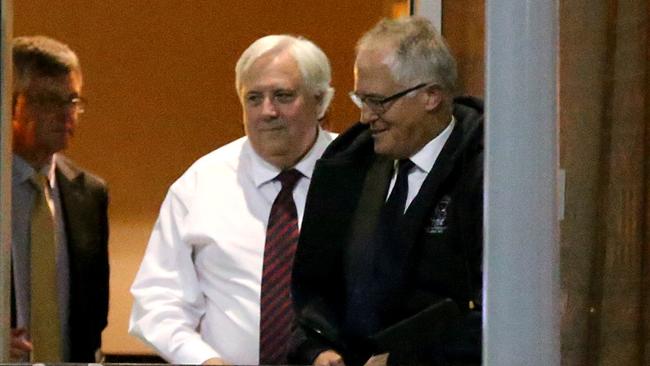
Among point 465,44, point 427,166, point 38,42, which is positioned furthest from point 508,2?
point 38,42

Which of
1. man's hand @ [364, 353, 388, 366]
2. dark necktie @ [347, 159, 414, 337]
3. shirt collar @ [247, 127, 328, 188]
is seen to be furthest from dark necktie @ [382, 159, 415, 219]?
shirt collar @ [247, 127, 328, 188]

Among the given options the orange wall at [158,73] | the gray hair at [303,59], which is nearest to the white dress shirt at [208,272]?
the gray hair at [303,59]

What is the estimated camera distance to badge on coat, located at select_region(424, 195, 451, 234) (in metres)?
3.29

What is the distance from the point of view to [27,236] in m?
3.92

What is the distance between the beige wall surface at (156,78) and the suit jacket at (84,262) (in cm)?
55

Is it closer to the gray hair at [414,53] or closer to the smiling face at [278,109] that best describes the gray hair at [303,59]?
the smiling face at [278,109]

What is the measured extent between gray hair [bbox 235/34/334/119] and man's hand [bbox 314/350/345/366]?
728 mm

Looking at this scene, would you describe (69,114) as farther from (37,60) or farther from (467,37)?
(467,37)

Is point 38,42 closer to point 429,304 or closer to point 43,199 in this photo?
point 43,199

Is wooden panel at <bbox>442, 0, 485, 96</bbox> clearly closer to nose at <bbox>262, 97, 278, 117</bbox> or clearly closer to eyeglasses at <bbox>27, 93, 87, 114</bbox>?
nose at <bbox>262, 97, 278, 117</bbox>

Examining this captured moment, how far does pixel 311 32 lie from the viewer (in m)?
4.62

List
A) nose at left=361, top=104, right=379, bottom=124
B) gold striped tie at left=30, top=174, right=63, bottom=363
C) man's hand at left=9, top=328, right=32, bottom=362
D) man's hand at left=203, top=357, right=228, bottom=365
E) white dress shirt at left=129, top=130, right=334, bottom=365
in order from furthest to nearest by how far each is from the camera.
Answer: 1. gold striped tie at left=30, top=174, right=63, bottom=363
2. man's hand at left=9, top=328, right=32, bottom=362
3. white dress shirt at left=129, top=130, right=334, bottom=365
4. man's hand at left=203, top=357, right=228, bottom=365
5. nose at left=361, top=104, right=379, bottom=124

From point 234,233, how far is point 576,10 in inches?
40.9

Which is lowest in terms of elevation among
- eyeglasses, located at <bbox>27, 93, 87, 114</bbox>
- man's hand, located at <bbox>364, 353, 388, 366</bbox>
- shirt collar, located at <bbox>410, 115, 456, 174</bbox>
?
man's hand, located at <bbox>364, 353, 388, 366</bbox>
